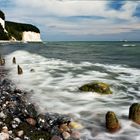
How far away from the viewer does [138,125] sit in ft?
35.7

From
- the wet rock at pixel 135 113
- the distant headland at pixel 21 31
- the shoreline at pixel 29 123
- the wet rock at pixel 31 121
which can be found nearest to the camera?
the shoreline at pixel 29 123

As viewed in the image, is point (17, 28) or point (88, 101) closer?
point (88, 101)

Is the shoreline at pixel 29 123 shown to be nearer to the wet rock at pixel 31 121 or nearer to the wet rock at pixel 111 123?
the wet rock at pixel 31 121

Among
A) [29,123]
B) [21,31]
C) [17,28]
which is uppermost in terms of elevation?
[17,28]

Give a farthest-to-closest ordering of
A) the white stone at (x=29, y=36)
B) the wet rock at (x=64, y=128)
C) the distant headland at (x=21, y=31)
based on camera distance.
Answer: the white stone at (x=29, y=36) < the distant headland at (x=21, y=31) < the wet rock at (x=64, y=128)

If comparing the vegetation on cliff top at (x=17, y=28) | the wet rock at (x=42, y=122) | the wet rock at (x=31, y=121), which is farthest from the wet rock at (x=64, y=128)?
the vegetation on cliff top at (x=17, y=28)

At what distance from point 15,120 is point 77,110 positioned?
2.85 metres

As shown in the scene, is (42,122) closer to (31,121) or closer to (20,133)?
(31,121)

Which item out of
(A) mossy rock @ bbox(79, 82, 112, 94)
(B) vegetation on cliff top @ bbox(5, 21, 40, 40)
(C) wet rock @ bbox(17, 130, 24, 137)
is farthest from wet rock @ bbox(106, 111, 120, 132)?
(B) vegetation on cliff top @ bbox(5, 21, 40, 40)

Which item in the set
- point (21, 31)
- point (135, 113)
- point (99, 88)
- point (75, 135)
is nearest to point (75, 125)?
point (75, 135)

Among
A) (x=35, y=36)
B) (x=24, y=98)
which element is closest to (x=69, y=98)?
(x=24, y=98)

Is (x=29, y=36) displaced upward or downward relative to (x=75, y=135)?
upward

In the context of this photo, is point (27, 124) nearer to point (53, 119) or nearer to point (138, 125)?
point (53, 119)

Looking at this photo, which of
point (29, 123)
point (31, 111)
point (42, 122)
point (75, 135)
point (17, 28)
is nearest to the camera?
point (75, 135)
